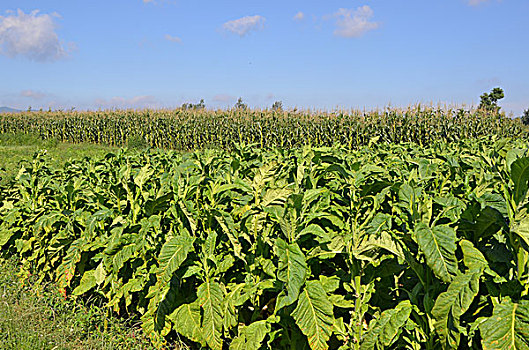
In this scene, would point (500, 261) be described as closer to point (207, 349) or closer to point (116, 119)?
Result: point (207, 349)

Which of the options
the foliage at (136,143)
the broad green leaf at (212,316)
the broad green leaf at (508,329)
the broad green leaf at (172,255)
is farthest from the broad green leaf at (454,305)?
the foliage at (136,143)

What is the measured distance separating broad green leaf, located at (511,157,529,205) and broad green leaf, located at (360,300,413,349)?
2.76ft

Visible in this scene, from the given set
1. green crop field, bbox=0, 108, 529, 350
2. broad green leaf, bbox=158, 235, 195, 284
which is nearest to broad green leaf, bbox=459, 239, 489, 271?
green crop field, bbox=0, 108, 529, 350

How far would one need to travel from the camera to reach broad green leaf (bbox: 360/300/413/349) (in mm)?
2477

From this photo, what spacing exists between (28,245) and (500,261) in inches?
187

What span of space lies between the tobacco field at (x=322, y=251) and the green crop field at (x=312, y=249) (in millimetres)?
10

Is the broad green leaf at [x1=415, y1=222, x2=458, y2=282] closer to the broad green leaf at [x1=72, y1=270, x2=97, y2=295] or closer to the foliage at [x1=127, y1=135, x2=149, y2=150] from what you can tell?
the broad green leaf at [x1=72, y1=270, x2=97, y2=295]

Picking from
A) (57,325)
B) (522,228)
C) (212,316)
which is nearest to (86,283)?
(57,325)

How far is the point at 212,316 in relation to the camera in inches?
121

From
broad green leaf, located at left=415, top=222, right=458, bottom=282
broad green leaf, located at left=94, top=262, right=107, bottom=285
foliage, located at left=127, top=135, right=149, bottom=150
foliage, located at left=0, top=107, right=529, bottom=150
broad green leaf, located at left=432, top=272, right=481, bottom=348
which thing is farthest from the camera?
foliage, located at left=127, top=135, right=149, bottom=150

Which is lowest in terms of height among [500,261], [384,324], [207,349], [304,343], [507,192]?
[207,349]

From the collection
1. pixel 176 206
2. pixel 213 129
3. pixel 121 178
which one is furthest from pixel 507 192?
pixel 213 129

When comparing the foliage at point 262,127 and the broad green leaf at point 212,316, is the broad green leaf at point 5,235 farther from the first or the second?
the foliage at point 262,127

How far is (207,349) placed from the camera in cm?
343
